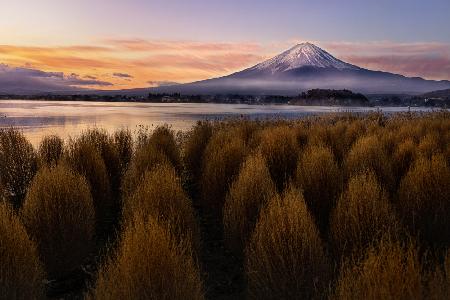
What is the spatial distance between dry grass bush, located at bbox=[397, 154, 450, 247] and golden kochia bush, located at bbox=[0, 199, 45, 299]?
4.43 metres

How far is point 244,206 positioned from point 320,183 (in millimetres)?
1479

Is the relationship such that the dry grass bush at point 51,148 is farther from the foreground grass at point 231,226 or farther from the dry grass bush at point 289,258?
the dry grass bush at point 289,258

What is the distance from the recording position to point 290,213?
439cm

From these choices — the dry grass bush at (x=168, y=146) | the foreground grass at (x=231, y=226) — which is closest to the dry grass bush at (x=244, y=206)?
the foreground grass at (x=231, y=226)

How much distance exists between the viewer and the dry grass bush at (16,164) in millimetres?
8984

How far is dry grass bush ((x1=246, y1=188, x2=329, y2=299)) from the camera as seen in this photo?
4.34 meters

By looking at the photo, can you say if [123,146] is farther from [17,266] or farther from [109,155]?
[17,266]

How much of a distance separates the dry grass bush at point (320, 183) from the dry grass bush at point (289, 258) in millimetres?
2298

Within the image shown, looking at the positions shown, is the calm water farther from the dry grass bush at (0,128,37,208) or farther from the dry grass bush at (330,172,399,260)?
the dry grass bush at (330,172,399,260)

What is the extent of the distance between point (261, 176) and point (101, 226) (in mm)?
2694

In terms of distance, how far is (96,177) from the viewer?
8.11 meters

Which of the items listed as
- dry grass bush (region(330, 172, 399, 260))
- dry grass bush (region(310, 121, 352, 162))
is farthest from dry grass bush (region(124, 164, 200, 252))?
dry grass bush (region(310, 121, 352, 162))

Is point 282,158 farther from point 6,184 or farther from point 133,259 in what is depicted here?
A: point 133,259

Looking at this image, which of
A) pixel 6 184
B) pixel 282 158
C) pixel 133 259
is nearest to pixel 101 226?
pixel 6 184
